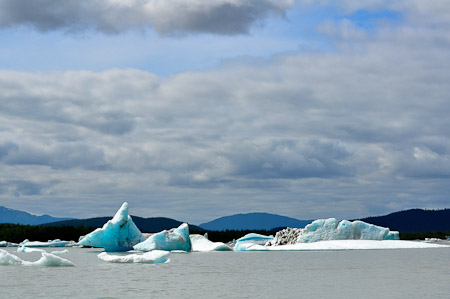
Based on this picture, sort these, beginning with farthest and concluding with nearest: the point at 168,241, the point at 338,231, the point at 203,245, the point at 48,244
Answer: the point at 48,244
the point at 203,245
the point at 338,231
the point at 168,241

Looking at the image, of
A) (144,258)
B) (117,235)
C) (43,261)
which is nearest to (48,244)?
(117,235)

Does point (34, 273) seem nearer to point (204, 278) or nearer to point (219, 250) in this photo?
point (204, 278)

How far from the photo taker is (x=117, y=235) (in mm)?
43188

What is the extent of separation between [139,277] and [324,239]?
33.4 metres

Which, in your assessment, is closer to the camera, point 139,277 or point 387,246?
point 139,277

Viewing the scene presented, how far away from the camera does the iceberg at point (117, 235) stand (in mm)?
41562

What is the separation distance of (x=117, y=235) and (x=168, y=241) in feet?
12.1

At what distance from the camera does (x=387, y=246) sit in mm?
53562

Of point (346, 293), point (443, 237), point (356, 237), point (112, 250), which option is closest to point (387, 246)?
point (356, 237)

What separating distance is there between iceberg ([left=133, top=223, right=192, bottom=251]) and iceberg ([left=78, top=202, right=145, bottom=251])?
194cm

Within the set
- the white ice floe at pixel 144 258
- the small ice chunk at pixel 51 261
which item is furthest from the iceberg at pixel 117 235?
the small ice chunk at pixel 51 261

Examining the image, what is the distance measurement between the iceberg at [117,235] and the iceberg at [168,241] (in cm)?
194

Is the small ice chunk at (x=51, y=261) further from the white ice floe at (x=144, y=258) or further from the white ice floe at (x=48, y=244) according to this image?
the white ice floe at (x=48, y=244)

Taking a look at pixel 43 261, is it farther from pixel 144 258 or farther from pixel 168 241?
pixel 168 241
